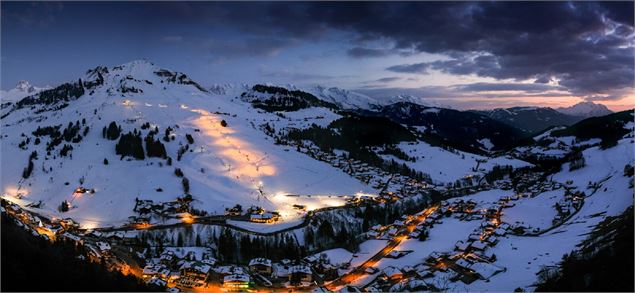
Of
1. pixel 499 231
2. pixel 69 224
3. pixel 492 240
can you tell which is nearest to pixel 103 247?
pixel 69 224

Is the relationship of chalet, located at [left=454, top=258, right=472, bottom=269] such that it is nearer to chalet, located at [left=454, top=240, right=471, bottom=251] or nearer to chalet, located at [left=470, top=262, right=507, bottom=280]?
chalet, located at [left=470, top=262, right=507, bottom=280]

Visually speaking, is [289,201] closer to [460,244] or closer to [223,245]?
[223,245]

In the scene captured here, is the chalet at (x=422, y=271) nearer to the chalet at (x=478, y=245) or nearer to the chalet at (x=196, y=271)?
the chalet at (x=478, y=245)

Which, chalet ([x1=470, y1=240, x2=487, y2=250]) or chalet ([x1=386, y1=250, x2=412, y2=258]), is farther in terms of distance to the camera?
chalet ([x1=386, y1=250, x2=412, y2=258])

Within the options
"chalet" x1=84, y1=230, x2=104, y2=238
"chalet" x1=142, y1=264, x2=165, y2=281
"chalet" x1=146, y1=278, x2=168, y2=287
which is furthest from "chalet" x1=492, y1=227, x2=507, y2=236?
"chalet" x1=84, y1=230, x2=104, y2=238

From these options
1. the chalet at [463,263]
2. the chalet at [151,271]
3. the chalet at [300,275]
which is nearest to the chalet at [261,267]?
the chalet at [300,275]

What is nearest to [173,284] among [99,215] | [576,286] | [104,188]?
[99,215]

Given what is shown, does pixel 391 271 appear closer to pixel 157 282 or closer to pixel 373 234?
pixel 373 234
